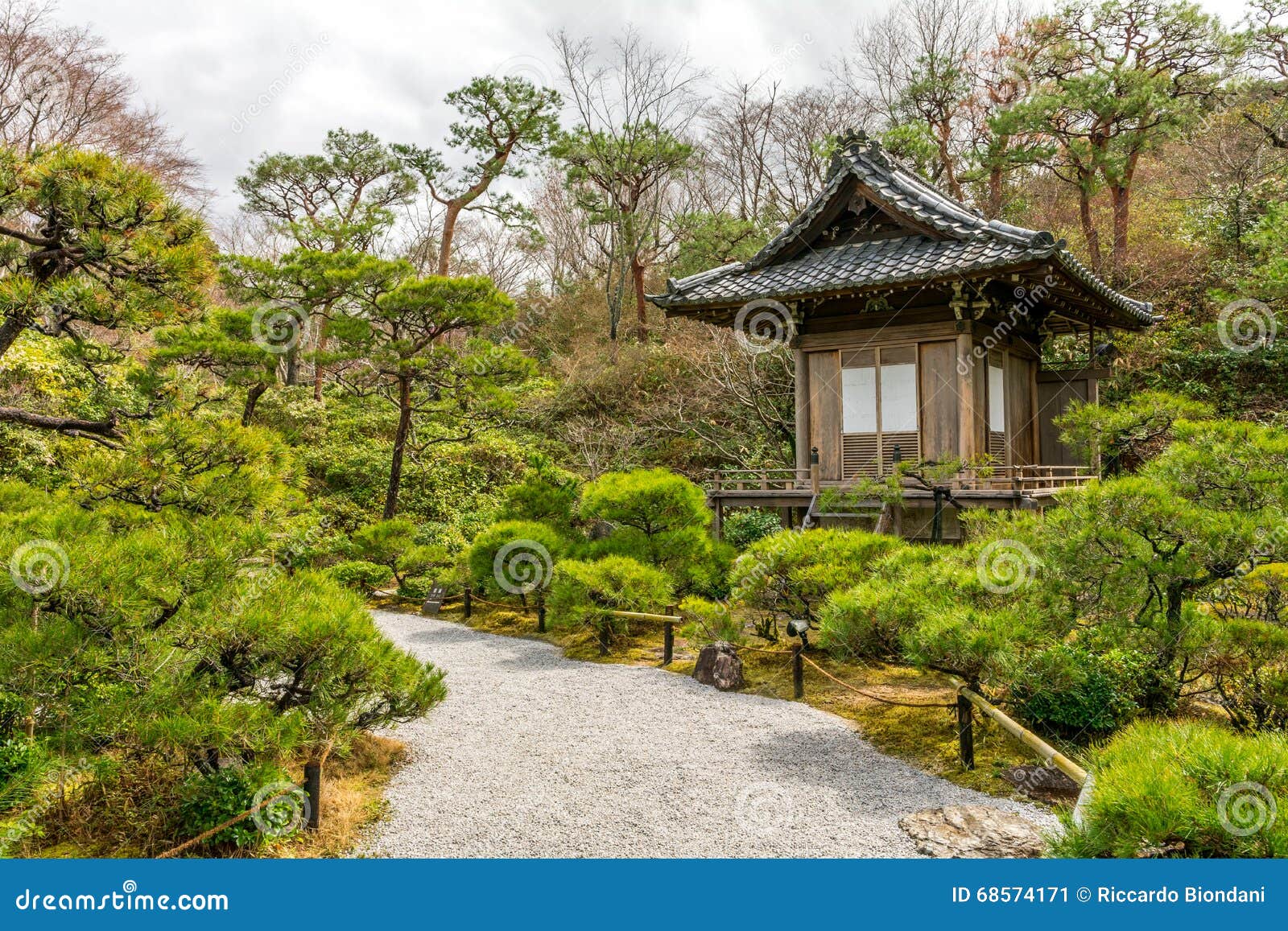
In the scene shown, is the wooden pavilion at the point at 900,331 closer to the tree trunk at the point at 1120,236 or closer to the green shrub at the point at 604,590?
the green shrub at the point at 604,590

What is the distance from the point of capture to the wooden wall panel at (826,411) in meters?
10.4

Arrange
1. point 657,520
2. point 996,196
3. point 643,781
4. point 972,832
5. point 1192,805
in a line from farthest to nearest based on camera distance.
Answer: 1. point 996,196
2. point 657,520
3. point 643,781
4. point 972,832
5. point 1192,805

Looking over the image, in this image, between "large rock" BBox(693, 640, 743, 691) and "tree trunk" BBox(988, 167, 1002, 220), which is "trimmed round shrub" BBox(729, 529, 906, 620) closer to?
"large rock" BBox(693, 640, 743, 691)

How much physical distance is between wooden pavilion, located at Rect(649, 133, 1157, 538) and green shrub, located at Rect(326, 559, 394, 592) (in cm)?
Answer: 511

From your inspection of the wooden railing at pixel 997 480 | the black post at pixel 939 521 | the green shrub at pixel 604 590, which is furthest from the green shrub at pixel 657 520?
the black post at pixel 939 521

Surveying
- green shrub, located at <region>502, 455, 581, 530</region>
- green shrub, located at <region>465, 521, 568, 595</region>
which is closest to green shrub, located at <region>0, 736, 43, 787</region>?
green shrub, located at <region>465, 521, 568, 595</region>

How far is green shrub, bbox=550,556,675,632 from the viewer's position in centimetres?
796

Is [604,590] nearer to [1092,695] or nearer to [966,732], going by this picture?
[966,732]

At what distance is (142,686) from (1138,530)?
484cm

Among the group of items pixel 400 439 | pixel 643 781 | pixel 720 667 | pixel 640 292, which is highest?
pixel 640 292

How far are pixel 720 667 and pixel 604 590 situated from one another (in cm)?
163

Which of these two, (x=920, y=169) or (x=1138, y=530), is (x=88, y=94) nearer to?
(x=920, y=169)

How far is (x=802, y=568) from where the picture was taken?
6684mm

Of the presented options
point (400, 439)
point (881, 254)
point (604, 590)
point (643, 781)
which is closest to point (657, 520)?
point (604, 590)
